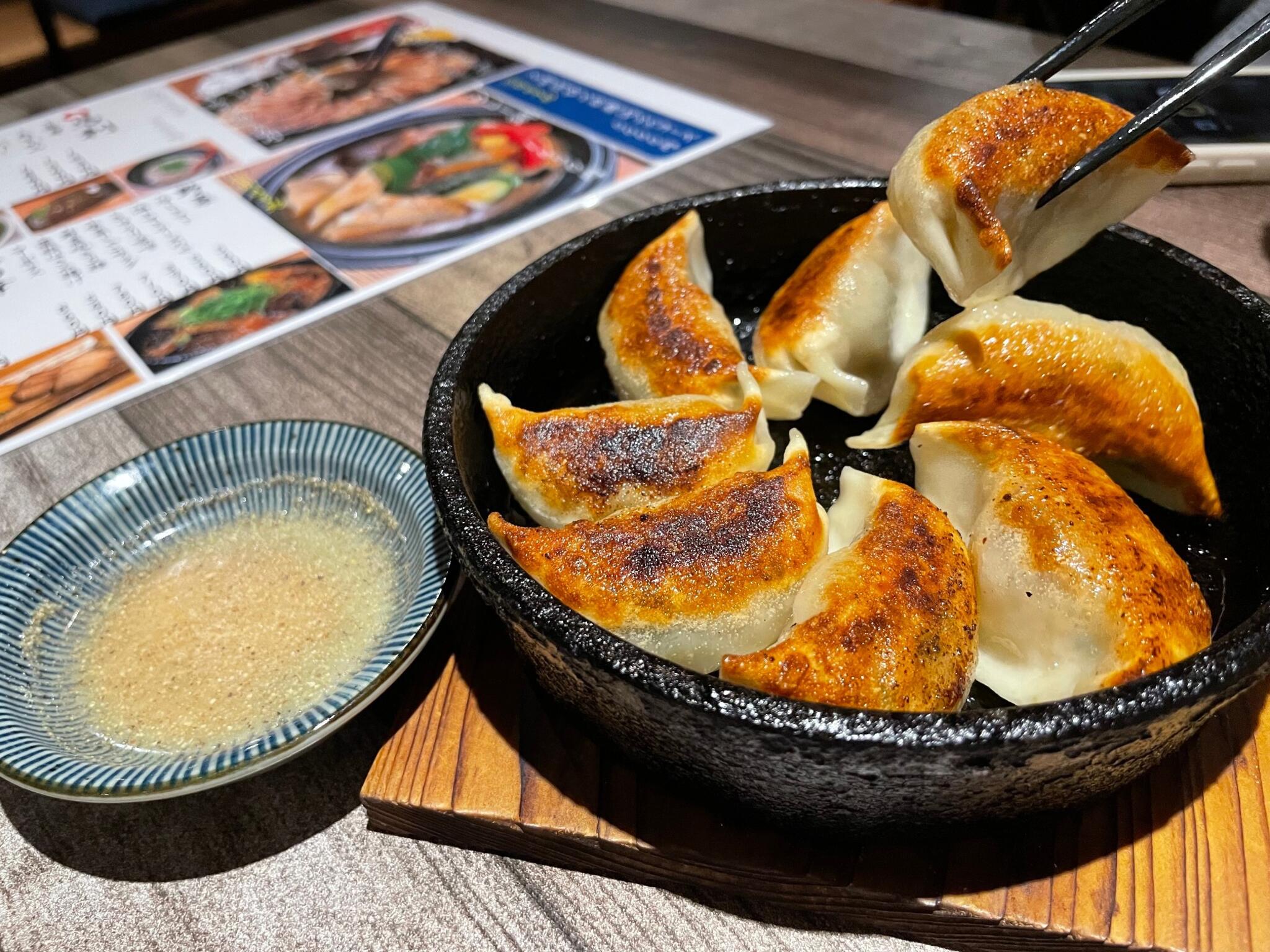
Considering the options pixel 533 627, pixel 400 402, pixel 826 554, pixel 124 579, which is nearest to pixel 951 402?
pixel 826 554

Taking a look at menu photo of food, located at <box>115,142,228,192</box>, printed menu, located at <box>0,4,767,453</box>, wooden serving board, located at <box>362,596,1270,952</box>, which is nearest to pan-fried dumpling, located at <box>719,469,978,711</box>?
wooden serving board, located at <box>362,596,1270,952</box>

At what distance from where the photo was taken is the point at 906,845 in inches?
29.1

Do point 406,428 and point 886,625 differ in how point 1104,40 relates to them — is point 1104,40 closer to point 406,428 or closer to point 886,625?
point 886,625

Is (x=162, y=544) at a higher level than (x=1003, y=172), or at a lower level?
lower

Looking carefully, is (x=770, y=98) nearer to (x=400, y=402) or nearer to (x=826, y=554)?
(x=400, y=402)

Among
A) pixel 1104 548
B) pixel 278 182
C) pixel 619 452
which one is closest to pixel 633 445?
pixel 619 452

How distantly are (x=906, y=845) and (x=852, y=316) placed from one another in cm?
63

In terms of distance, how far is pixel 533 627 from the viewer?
68 cm

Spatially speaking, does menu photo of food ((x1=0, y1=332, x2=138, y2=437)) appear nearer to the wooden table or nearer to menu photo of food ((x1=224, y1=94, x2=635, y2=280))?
the wooden table

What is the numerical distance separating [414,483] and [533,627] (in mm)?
390

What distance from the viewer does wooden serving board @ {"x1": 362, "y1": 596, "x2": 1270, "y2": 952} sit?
27.7 inches

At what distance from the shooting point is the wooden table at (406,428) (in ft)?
2.53

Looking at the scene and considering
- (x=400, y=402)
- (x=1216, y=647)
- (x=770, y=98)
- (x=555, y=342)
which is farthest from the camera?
(x=770, y=98)

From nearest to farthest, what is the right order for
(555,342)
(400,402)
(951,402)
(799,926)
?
(799,926) < (951,402) < (555,342) < (400,402)
